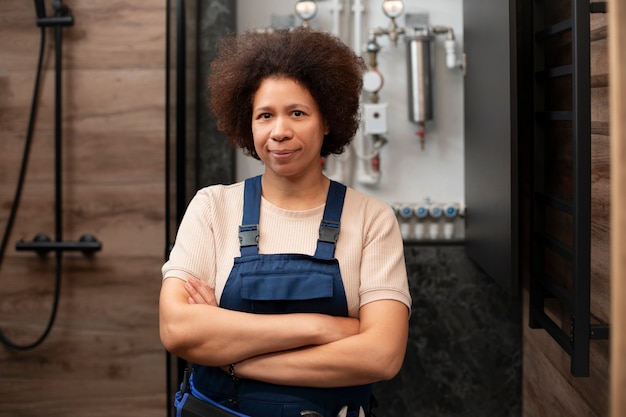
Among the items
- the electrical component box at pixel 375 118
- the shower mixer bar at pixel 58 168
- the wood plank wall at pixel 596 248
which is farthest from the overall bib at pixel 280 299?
the shower mixer bar at pixel 58 168

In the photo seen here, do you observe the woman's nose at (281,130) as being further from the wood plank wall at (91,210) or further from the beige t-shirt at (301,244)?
the wood plank wall at (91,210)

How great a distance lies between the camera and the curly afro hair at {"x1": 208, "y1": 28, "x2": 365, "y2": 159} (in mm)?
1581

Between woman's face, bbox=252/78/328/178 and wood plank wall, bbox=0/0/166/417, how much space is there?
120cm

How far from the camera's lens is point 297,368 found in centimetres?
146

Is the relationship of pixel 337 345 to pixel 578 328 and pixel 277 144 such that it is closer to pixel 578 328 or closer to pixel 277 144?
pixel 277 144

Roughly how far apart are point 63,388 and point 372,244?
1.72 m

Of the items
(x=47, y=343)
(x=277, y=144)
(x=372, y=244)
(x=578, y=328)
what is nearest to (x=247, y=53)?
(x=277, y=144)

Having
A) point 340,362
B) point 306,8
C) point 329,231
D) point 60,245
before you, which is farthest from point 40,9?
point 340,362

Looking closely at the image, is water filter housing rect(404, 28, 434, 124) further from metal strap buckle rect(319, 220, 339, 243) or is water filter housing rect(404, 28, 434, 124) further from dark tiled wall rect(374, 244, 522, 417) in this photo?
metal strap buckle rect(319, 220, 339, 243)

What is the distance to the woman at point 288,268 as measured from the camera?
4.83 ft

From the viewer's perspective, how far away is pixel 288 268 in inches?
61.0

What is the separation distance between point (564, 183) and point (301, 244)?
94 cm

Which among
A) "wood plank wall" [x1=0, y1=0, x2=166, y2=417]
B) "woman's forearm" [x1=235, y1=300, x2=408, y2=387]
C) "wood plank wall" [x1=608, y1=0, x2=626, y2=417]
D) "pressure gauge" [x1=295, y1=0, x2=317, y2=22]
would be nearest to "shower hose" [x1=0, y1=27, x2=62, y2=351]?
"wood plank wall" [x1=0, y1=0, x2=166, y2=417]

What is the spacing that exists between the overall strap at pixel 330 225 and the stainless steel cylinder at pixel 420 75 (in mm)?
1145
